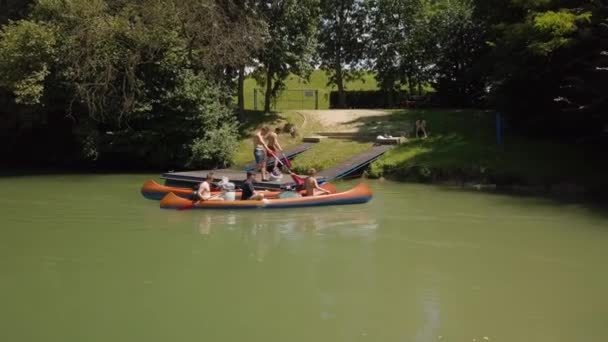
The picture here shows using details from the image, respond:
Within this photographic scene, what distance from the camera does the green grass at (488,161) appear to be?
20416 mm

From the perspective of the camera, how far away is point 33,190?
20.4 meters

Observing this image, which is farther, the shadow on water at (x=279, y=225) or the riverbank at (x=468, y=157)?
the riverbank at (x=468, y=157)

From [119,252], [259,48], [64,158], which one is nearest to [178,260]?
[119,252]

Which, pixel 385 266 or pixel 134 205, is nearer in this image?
pixel 385 266

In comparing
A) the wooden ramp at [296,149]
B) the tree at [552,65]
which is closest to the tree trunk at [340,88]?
the wooden ramp at [296,149]

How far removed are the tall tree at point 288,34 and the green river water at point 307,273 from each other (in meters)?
12.7

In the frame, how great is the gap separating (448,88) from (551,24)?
15.6 meters

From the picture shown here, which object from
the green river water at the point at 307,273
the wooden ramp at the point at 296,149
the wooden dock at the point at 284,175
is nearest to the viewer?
the green river water at the point at 307,273

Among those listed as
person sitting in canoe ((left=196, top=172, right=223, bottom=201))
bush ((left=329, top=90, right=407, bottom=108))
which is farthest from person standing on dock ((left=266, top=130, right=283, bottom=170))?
bush ((left=329, top=90, right=407, bottom=108))

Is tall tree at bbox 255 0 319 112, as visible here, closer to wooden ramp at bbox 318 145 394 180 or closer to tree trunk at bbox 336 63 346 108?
wooden ramp at bbox 318 145 394 180

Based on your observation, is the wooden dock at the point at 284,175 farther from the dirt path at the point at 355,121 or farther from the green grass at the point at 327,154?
the dirt path at the point at 355,121

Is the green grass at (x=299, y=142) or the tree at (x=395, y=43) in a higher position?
the tree at (x=395, y=43)

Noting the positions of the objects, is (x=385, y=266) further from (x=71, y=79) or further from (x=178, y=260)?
(x=71, y=79)

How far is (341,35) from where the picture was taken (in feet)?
129
